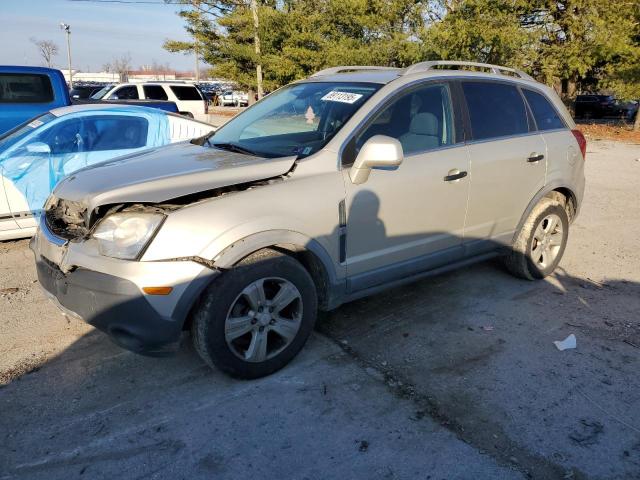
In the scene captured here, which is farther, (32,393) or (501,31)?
(501,31)

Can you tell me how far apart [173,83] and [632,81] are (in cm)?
1661

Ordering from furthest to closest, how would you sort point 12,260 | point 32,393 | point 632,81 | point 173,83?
point 632,81, point 173,83, point 12,260, point 32,393

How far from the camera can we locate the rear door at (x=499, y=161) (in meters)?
4.07

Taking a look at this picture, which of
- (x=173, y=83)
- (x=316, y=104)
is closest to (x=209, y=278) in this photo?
(x=316, y=104)

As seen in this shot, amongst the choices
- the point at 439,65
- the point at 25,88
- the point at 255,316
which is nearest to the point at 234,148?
the point at 255,316

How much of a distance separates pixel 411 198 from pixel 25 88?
758cm

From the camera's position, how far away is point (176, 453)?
258 centimetres

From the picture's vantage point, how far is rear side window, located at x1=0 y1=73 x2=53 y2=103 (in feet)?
27.5

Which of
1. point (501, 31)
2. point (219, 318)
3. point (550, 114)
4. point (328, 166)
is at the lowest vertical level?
point (219, 318)

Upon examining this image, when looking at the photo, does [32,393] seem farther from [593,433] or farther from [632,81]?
[632,81]

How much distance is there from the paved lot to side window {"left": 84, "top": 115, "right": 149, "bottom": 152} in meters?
2.11

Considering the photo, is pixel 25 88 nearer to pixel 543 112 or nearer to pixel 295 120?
pixel 295 120

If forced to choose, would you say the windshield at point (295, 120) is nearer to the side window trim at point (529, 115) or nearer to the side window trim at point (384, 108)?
the side window trim at point (384, 108)

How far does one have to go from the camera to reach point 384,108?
356cm
